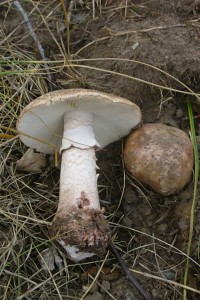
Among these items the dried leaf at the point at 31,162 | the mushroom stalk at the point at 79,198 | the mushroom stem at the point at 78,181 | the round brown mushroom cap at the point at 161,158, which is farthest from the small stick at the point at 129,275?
the dried leaf at the point at 31,162

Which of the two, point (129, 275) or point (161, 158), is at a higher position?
point (161, 158)

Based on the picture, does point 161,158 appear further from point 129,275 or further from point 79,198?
point 129,275

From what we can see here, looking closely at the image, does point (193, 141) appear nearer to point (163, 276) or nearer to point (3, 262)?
point (163, 276)

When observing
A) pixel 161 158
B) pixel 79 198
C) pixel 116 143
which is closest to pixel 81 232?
pixel 79 198

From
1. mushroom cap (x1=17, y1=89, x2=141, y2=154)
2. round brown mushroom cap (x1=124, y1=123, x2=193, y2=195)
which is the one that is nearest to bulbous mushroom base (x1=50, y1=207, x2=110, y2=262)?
round brown mushroom cap (x1=124, y1=123, x2=193, y2=195)

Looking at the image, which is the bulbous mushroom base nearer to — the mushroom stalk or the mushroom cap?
the mushroom stalk

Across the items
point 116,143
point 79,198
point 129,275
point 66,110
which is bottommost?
point 129,275

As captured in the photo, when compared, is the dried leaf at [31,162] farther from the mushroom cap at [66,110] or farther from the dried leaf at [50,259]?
the dried leaf at [50,259]

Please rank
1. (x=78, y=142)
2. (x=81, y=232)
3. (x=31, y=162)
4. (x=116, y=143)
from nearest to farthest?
(x=81, y=232)
(x=78, y=142)
(x=31, y=162)
(x=116, y=143)
